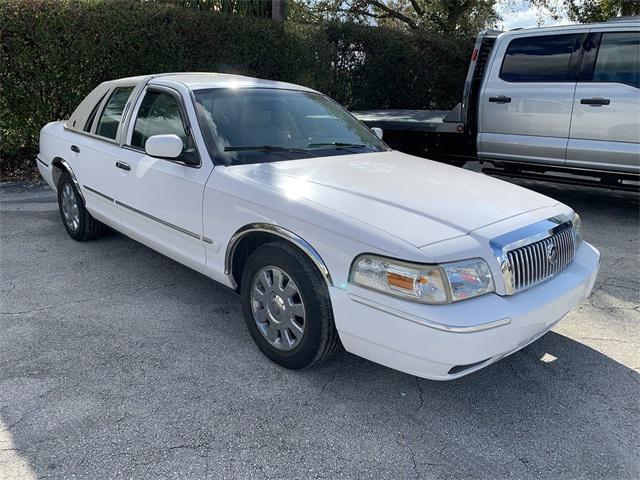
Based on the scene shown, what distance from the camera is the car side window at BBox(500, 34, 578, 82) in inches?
260

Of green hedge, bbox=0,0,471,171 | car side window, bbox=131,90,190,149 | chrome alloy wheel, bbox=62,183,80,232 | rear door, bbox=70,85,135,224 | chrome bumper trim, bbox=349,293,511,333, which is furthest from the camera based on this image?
green hedge, bbox=0,0,471,171

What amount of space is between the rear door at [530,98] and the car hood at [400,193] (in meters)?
3.43

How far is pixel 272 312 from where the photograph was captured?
3.14 m

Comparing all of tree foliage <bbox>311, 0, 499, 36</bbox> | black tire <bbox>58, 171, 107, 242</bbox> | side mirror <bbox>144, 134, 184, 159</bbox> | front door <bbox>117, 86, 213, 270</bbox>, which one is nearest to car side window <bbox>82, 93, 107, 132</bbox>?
black tire <bbox>58, 171, 107, 242</bbox>

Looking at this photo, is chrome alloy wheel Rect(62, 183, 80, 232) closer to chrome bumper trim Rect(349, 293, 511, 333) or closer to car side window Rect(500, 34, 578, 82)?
chrome bumper trim Rect(349, 293, 511, 333)

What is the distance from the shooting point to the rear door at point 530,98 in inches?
259

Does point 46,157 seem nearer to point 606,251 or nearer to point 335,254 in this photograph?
point 335,254

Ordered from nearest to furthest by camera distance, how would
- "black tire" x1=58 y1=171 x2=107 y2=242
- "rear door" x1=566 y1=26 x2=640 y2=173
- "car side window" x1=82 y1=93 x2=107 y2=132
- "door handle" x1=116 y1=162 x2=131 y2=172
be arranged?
"door handle" x1=116 y1=162 x2=131 y2=172 → "car side window" x1=82 y1=93 x2=107 y2=132 → "black tire" x1=58 y1=171 x2=107 y2=242 → "rear door" x1=566 y1=26 x2=640 y2=173

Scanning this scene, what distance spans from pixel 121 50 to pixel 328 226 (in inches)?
269

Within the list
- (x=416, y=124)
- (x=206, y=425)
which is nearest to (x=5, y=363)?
(x=206, y=425)

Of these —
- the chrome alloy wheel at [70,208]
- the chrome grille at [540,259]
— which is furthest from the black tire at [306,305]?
the chrome alloy wheel at [70,208]

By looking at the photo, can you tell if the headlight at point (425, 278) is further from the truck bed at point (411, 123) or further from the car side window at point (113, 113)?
the truck bed at point (411, 123)

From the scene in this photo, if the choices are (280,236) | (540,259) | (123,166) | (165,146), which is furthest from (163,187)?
(540,259)

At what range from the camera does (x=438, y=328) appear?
240 cm
